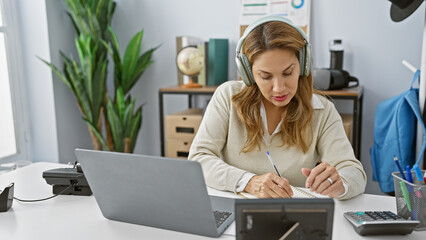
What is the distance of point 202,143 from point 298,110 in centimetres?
34

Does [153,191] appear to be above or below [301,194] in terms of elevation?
above

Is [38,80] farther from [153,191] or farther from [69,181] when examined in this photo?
[153,191]

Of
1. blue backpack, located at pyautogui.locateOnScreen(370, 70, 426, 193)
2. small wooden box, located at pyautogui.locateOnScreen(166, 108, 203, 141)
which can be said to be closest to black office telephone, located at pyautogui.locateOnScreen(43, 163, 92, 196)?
small wooden box, located at pyautogui.locateOnScreen(166, 108, 203, 141)

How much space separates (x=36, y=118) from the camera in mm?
2941

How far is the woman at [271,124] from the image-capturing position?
4.17 ft

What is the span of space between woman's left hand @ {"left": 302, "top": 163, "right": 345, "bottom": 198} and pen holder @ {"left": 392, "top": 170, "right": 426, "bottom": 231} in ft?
0.54

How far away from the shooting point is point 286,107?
1456mm

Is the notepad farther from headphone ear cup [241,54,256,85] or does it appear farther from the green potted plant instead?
the green potted plant

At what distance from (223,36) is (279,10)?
16.6 inches

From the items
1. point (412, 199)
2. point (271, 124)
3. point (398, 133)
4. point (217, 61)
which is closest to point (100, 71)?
point (217, 61)

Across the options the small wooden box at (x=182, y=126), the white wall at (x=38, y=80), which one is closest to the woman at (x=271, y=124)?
the small wooden box at (x=182, y=126)

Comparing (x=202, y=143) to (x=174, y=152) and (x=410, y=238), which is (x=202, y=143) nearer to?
(x=410, y=238)

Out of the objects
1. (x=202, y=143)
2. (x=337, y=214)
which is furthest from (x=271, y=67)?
(x=337, y=214)

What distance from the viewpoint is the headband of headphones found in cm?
127
